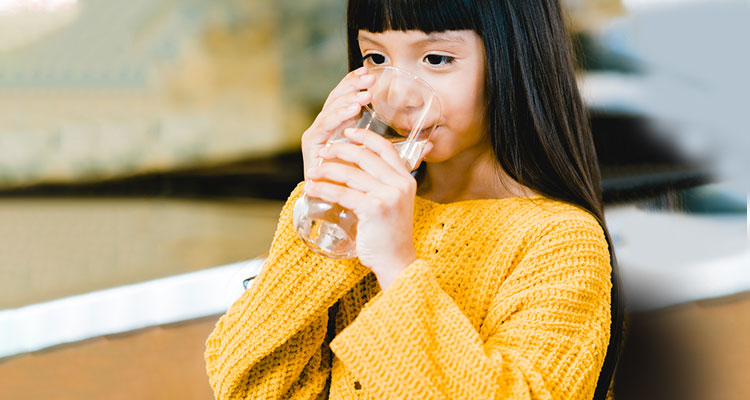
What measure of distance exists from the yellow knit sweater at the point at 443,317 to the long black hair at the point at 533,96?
0.04 m

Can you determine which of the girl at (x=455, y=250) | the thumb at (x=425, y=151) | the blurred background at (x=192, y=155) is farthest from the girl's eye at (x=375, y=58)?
the blurred background at (x=192, y=155)

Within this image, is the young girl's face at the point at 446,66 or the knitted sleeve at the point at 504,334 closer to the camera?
the knitted sleeve at the point at 504,334

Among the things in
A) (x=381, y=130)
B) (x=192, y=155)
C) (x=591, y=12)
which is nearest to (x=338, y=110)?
(x=381, y=130)

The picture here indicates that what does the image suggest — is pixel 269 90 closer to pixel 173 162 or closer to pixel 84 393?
pixel 173 162

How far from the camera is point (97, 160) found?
1.84 metres

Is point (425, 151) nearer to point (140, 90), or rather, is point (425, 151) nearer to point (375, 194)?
point (375, 194)

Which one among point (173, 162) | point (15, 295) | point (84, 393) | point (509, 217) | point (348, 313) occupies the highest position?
point (509, 217)

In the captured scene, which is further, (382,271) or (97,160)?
(97,160)

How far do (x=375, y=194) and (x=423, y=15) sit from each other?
205mm

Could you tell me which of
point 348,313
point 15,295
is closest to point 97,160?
point 15,295

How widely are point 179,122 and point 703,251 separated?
1302 mm

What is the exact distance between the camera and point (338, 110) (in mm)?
714

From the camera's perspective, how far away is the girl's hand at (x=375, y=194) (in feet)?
2.08

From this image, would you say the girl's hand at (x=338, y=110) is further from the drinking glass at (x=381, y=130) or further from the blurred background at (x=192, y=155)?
the blurred background at (x=192, y=155)
